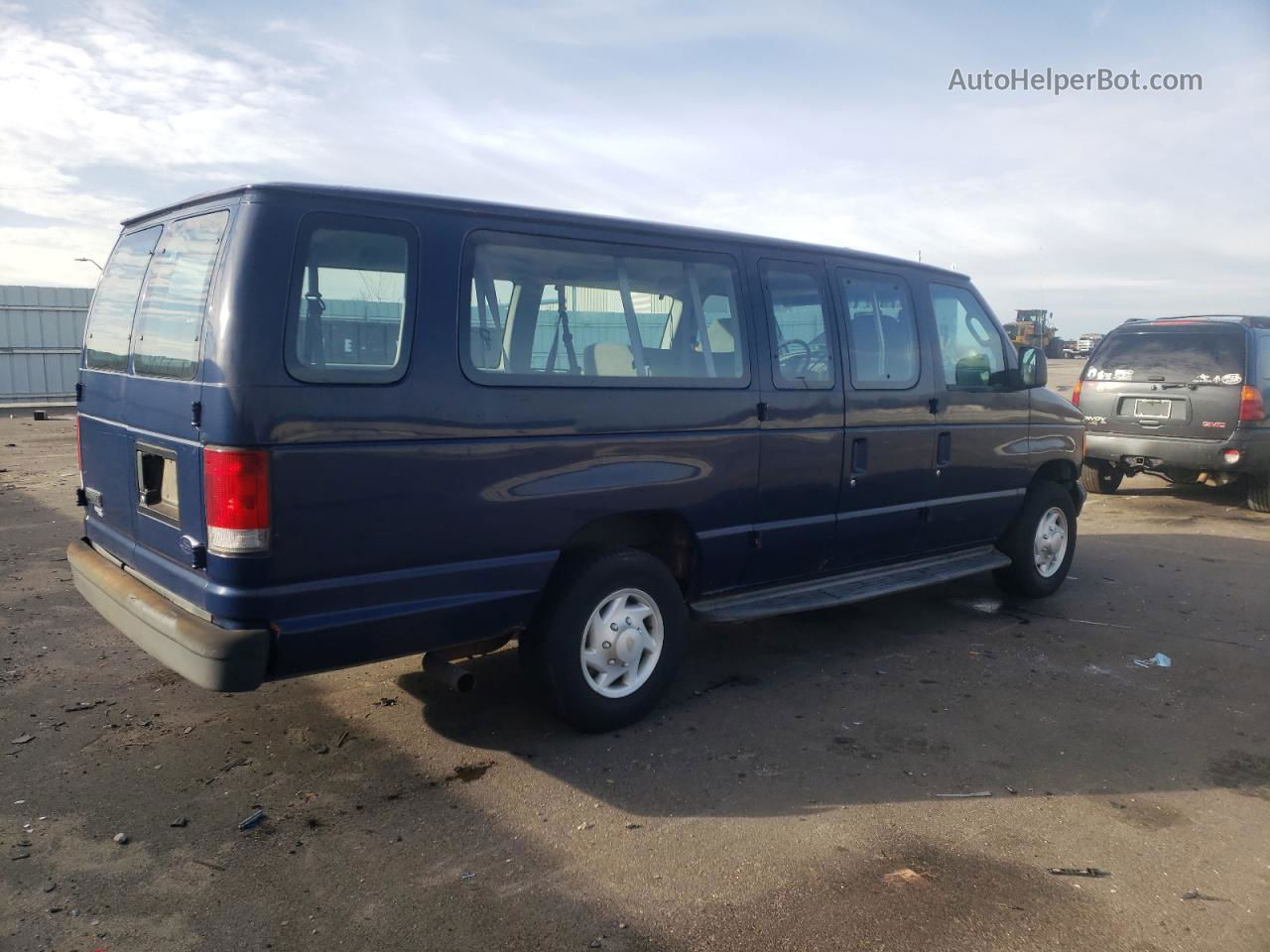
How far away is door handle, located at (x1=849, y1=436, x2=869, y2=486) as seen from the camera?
5273 mm

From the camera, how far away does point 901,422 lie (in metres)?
5.54

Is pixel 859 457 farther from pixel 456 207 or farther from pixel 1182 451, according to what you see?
pixel 1182 451

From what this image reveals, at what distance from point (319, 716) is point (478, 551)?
1330 millimetres

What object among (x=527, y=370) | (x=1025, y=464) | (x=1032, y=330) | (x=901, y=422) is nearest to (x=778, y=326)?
(x=901, y=422)

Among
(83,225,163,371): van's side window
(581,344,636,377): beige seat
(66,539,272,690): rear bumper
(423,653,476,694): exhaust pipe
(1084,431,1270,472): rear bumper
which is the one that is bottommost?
(423,653,476,694): exhaust pipe

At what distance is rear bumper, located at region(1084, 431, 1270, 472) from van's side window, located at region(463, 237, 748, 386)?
248 inches

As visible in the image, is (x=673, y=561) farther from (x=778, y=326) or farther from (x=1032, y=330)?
(x=1032, y=330)

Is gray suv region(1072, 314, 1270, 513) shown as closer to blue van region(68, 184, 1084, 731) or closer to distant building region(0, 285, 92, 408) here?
blue van region(68, 184, 1084, 731)

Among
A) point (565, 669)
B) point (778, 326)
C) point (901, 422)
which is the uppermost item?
point (778, 326)

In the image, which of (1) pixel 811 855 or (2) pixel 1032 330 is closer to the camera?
(1) pixel 811 855

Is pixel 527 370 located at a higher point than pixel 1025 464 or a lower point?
higher

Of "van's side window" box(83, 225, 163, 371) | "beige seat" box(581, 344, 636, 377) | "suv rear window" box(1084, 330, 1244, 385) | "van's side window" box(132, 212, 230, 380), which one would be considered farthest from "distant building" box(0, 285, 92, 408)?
"beige seat" box(581, 344, 636, 377)

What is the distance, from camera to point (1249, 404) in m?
9.66

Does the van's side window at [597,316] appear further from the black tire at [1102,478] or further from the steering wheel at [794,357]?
the black tire at [1102,478]
